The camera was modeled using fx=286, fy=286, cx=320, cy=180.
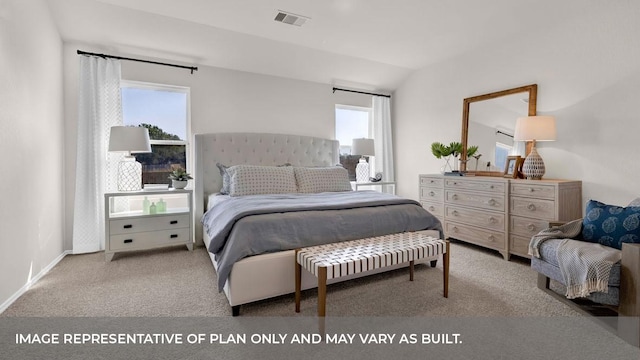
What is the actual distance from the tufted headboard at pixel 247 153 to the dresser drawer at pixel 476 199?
1865 mm

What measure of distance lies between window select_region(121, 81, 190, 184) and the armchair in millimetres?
4077

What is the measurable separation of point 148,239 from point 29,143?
1.35m

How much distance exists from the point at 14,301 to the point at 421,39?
484 cm

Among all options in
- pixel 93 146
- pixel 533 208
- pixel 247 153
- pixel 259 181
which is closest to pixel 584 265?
pixel 533 208

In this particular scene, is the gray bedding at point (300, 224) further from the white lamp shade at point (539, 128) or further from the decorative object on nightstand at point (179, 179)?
the white lamp shade at point (539, 128)

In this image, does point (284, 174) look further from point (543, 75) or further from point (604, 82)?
point (604, 82)

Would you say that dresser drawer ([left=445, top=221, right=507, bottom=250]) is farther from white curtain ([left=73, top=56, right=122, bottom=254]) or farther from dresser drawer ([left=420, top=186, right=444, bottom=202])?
white curtain ([left=73, top=56, right=122, bottom=254])

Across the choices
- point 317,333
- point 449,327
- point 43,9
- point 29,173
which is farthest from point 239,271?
point 43,9

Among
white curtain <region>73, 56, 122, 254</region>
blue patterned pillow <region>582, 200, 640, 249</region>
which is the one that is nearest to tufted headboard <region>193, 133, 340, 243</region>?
white curtain <region>73, 56, 122, 254</region>

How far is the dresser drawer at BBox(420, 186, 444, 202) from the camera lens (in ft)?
12.6

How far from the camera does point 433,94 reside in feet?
14.9

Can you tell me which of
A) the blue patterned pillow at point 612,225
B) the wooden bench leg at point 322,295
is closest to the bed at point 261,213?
the wooden bench leg at point 322,295

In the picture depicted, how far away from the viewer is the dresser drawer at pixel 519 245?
115 inches

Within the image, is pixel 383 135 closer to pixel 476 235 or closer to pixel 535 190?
pixel 476 235
